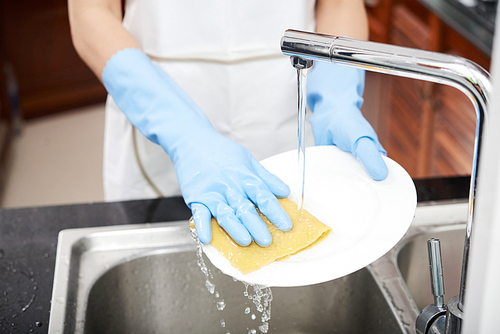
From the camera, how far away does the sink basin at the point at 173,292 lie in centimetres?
88

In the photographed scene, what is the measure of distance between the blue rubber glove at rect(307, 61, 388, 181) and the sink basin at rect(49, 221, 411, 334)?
0.19 metres

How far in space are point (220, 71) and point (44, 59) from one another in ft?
8.74

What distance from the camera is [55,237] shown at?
95 centimetres

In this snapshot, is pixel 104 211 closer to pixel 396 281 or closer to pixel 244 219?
pixel 244 219

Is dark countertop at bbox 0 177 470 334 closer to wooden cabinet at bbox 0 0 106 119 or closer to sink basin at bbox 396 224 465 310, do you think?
sink basin at bbox 396 224 465 310

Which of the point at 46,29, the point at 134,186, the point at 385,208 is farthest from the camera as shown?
the point at 46,29

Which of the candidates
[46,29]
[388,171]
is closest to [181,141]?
[388,171]

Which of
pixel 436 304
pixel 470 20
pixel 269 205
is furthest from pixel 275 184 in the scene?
pixel 470 20

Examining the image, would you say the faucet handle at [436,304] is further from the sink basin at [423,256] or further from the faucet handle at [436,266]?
the sink basin at [423,256]

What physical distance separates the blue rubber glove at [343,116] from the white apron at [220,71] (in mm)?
104

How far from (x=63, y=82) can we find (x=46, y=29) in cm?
38

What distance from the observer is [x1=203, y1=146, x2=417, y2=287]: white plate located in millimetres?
637

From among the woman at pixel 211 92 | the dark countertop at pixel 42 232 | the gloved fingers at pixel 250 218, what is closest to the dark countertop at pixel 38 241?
the dark countertop at pixel 42 232

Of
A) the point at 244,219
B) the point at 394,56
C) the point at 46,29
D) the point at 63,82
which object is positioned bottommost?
the point at 63,82
